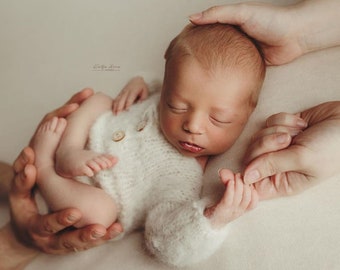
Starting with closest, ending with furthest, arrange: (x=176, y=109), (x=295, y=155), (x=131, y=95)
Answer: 1. (x=295, y=155)
2. (x=176, y=109)
3. (x=131, y=95)

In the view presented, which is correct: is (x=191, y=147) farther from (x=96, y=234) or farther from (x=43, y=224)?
(x=43, y=224)

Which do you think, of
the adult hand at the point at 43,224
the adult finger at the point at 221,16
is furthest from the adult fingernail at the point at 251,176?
the adult finger at the point at 221,16

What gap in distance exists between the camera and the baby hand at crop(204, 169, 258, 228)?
0.98 metres

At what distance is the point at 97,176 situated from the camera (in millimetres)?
1273

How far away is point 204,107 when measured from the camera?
1172mm

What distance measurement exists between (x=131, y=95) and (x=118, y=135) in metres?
0.24

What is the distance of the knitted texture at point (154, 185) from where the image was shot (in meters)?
1.03

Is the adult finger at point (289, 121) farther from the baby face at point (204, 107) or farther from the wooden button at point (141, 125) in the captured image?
the wooden button at point (141, 125)

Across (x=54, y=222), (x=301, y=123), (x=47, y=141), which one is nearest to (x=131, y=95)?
(x=47, y=141)

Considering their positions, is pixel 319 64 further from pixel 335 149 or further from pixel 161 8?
pixel 161 8

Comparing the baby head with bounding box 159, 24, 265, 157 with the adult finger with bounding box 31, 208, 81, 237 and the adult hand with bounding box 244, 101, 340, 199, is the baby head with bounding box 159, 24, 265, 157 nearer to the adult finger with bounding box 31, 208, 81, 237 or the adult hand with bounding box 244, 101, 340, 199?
the adult hand with bounding box 244, 101, 340, 199

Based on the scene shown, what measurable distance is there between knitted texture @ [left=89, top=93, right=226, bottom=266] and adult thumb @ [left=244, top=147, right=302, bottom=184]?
14 cm

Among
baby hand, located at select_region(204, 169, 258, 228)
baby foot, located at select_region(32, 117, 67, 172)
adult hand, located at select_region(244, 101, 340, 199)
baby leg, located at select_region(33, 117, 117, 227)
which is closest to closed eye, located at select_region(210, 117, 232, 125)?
adult hand, located at select_region(244, 101, 340, 199)

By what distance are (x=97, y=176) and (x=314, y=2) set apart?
0.87 meters
